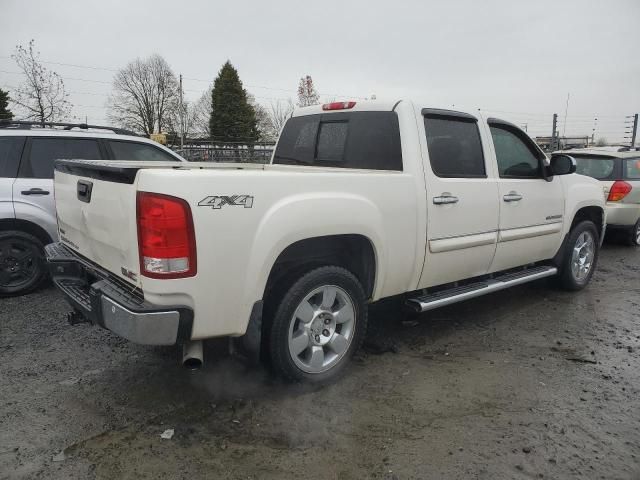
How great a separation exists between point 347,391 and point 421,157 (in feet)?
5.76

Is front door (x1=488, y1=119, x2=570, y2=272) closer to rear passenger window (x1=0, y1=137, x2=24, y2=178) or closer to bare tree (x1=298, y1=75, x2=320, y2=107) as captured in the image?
rear passenger window (x1=0, y1=137, x2=24, y2=178)

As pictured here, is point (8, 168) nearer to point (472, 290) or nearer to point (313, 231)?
point (313, 231)

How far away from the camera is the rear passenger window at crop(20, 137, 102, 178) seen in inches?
202

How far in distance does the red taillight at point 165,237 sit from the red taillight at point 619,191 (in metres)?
7.95

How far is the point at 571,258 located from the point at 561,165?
125cm

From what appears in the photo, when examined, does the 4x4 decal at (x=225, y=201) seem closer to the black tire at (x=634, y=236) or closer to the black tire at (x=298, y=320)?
the black tire at (x=298, y=320)

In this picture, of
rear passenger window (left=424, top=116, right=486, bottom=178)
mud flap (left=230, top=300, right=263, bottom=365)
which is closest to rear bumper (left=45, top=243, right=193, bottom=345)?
mud flap (left=230, top=300, right=263, bottom=365)

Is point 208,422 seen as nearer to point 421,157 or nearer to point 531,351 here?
point 421,157

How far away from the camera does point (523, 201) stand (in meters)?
4.37

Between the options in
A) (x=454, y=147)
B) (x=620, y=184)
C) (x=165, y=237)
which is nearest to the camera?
(x=165, y=237)

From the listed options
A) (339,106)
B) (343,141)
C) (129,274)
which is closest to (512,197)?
(343,141)

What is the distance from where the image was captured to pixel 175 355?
12.2ft

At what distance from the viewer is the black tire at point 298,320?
2.93m

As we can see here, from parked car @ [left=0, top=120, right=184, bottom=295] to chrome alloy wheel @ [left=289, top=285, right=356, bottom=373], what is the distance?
11.1ft
